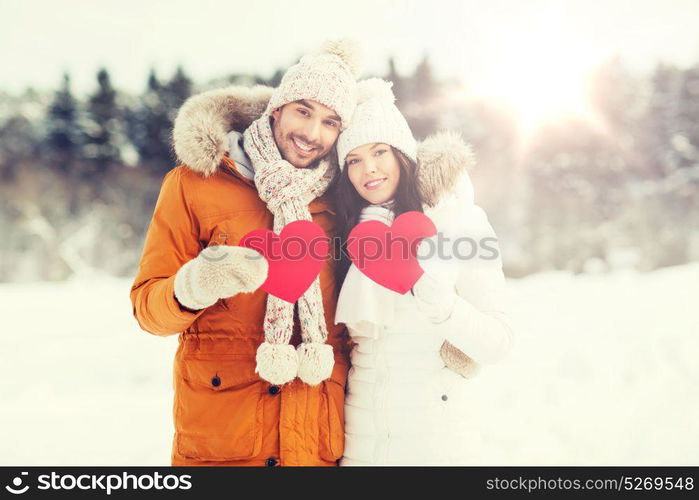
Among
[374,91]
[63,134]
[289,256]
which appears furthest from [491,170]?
[289,256]

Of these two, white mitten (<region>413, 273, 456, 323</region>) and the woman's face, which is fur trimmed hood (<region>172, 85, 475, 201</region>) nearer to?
the woman's face

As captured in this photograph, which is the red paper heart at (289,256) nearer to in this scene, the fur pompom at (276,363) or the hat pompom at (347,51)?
the fur pompom at (276,363)

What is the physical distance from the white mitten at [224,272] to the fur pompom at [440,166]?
69cm

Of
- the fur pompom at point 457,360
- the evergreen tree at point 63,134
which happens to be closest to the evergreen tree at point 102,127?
the evergreen tree at point 63,134

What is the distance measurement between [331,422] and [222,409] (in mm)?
360

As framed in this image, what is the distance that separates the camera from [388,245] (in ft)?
6.30

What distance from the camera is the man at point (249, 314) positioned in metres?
1.88

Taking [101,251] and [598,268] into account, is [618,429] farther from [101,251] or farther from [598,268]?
[101,251]

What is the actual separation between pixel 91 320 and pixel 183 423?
5.96 meters

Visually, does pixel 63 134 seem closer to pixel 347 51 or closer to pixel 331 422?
pixel 347 51

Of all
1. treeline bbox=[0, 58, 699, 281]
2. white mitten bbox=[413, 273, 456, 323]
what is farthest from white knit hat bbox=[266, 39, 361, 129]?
treeline bbox=[0, 58, 699, 281]

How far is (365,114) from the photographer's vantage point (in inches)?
82.7

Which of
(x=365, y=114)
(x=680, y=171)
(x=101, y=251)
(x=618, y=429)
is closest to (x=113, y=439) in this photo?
(x=365, y=114)
